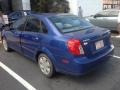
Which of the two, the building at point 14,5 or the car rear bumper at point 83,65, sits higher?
the building at point 14,5

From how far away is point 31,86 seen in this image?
16.4ft

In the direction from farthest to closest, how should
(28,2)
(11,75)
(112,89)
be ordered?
(28,2) → (11,75) → (112,89)

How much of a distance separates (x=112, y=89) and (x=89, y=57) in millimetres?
806

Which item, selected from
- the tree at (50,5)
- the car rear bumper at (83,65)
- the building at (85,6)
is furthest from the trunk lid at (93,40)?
the building at (85,6)

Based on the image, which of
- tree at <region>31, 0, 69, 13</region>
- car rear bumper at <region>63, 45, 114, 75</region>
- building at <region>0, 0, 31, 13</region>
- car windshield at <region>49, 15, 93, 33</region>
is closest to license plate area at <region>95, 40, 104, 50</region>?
car rear bumper at <region>63, 45, 114, 75</region>

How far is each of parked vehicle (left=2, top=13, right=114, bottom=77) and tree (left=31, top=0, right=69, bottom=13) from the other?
39.5 feet

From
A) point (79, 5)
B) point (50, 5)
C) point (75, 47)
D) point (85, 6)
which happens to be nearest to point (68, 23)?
point (75, 47)

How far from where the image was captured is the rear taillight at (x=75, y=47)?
15.1 ft

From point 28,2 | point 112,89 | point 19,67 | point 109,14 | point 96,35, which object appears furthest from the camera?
point 28,2

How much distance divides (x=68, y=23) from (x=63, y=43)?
0.92 m

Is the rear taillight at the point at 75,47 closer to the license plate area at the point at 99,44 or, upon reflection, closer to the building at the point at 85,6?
the license plate area at the point at 99,44

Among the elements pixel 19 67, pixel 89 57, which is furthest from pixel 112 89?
pixel 19 67

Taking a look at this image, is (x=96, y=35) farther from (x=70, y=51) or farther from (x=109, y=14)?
(x=109, y=14)

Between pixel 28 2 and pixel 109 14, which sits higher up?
pixel 28 2
